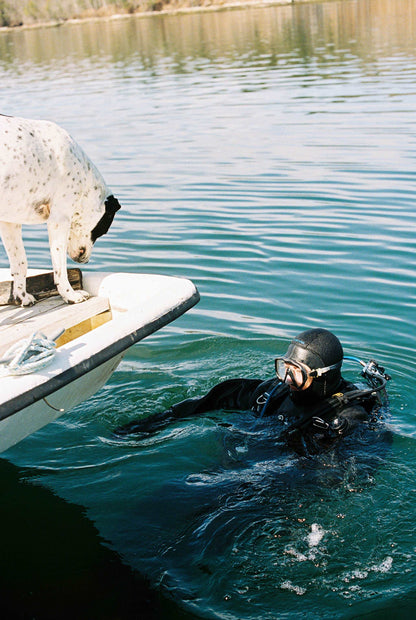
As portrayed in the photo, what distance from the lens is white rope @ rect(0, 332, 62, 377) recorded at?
434cm

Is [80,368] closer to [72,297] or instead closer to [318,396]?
[72,297]

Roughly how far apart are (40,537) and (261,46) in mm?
31010

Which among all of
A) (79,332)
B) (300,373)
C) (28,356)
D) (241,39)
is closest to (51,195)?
(79,332)

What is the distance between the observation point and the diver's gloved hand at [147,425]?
226 inches

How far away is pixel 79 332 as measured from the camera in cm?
544

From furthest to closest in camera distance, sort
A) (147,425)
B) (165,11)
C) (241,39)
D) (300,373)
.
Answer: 1. (165,11)
2. (241,39)
3. (147,425)
4. (300,373)

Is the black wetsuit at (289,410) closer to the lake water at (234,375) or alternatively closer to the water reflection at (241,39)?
the lake water at (234,375)

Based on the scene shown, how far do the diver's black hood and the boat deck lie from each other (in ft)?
5.06

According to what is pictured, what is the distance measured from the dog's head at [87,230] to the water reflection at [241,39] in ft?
71.7

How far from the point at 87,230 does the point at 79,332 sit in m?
0.98

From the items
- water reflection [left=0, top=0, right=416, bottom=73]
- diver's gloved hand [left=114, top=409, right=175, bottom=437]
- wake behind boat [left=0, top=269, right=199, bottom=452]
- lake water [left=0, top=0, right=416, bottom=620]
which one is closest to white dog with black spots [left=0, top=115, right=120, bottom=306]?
wake behind boat [left=0, top=269, right=199, bottom=452]

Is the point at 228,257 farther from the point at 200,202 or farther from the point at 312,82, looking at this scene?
the point at 312,82

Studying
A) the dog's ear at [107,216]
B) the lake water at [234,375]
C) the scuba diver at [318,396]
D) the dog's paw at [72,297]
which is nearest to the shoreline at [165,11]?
the lake water at [234,375]

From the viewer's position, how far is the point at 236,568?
4.28 meters
